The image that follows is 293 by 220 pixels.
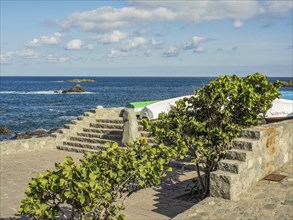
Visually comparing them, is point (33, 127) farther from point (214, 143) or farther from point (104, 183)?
point (104, 183)

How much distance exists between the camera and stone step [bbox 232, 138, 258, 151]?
791 centimetres

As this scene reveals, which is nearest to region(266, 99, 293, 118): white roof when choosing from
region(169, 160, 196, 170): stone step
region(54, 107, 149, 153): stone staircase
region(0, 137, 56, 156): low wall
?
region(54, 107, 149, 153): stone staircase

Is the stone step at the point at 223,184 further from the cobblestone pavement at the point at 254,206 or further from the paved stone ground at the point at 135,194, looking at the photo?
the paved stone ground at the point at 135,194

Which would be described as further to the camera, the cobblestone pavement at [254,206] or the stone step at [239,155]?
the stone step at [239,155]

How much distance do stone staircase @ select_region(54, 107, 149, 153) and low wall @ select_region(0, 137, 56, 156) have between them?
1.45 ft

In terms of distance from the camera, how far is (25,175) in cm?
1219

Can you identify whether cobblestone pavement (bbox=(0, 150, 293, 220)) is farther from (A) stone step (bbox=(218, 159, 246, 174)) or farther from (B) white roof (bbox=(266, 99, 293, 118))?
(B) white roof (bbox=(266, 99, 293, 118))

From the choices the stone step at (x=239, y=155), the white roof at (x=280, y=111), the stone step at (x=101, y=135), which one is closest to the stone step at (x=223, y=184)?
the stone step at (x=239, y=155)

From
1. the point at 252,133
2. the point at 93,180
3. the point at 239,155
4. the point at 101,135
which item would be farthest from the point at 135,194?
the point at 101,135

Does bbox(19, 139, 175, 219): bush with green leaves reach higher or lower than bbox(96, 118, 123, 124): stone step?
higher

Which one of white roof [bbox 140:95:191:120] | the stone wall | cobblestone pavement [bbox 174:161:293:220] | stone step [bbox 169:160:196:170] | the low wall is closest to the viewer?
cobblestone pavement [bbox 174:161:293:220]

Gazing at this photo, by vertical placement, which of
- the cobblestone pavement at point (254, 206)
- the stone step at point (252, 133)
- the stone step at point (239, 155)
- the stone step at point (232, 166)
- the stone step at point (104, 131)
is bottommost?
the stone step at point (104, 131)

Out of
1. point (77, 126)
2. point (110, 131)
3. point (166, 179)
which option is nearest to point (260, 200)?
point (166, 179)

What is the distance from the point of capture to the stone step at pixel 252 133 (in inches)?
322
